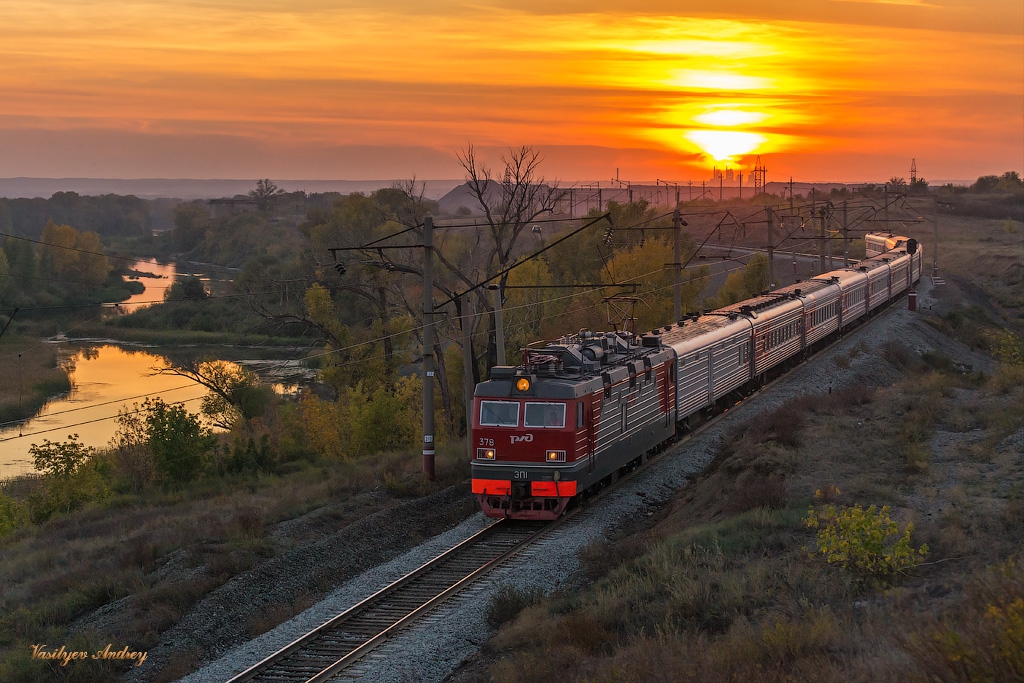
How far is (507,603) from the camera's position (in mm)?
15641

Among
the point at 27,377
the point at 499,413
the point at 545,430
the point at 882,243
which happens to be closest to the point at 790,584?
the point at 545,430

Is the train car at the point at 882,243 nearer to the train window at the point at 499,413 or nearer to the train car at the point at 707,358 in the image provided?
the train car at the point at 707,358

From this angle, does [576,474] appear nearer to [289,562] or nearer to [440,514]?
[440,514]

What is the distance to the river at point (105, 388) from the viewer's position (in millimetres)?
55781

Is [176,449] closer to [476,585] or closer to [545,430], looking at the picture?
[545,430]

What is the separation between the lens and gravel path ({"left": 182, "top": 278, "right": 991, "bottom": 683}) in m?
13.9

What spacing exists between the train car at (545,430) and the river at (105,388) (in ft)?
100

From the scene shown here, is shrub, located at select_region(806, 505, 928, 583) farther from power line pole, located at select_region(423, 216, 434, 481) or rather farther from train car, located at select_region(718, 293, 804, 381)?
train car, located at select_region(718, 293, 804, 381)

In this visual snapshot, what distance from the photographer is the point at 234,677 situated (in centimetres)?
1346

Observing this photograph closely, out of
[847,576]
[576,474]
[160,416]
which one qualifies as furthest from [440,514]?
[160,416]

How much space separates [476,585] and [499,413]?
4.60 meters

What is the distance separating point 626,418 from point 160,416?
2163cm

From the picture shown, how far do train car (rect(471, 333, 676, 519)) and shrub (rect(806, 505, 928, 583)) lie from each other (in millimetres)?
7445

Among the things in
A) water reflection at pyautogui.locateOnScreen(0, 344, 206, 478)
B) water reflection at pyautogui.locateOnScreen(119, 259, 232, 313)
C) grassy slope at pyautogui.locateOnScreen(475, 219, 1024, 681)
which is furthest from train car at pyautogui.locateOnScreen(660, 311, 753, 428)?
water reflection at pyautogui.locateOnScreen(119, 259, 232, 313)
